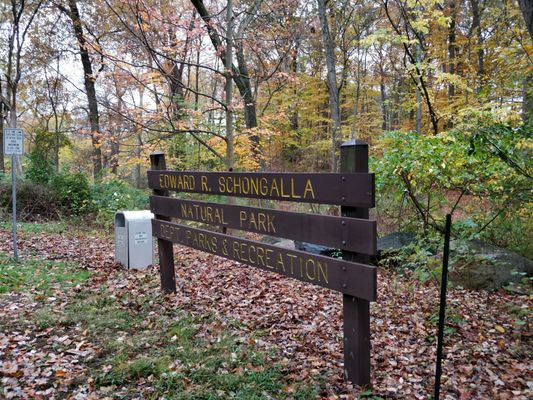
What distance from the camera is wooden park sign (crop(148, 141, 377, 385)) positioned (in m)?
2.97

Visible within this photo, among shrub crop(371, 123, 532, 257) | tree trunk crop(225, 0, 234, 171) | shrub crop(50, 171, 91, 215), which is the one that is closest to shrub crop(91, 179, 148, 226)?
shrub crop(50, 171, 91, 215)

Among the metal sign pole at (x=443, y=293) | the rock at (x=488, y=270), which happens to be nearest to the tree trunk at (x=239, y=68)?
the rock at (x=488, y=270)

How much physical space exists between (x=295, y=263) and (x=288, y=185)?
69 cm

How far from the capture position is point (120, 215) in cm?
740

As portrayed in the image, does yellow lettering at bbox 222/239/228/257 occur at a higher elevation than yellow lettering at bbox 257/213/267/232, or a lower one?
lower

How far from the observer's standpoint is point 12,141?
784 centimetres

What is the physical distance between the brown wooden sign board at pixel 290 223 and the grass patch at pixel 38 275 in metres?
2.32

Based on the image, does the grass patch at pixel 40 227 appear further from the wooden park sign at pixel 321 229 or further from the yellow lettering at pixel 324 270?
the yellow lettering at pixel 324 270

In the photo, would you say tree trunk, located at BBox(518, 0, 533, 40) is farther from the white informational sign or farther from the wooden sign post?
the white informational sign

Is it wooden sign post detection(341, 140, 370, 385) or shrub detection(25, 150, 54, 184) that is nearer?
wooden sign post detection(341, 140, 370, 385)

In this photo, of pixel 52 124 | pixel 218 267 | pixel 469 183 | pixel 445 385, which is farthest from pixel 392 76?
pixel 52 124

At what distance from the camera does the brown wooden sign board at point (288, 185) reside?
2.96 meters

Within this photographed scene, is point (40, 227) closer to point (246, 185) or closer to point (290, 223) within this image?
point (246, 185)

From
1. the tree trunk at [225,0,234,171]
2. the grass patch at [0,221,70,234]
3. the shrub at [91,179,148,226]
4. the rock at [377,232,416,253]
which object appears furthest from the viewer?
the shrub at [91,179,148,226]
